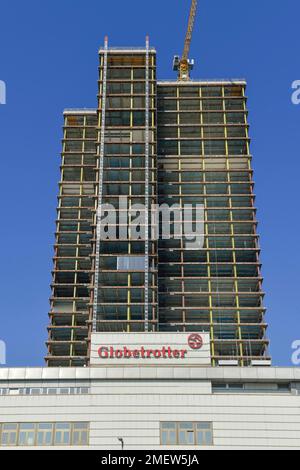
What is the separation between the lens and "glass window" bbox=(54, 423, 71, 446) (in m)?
79.8

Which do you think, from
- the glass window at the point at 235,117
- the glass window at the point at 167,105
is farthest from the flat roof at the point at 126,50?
the glass window at the point at 235,117

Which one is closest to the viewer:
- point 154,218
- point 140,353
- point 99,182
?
point 140,353

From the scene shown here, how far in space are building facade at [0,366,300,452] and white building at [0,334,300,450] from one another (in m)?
0.12

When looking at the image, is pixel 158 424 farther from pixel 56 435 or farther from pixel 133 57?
pixel 133 57

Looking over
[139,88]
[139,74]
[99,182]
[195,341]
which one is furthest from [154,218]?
[195,341]

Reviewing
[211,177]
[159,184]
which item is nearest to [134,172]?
[159,184]

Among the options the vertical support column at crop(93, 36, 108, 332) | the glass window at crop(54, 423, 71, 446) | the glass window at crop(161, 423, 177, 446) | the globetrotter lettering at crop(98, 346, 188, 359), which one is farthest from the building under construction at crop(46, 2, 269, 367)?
the glass window at crop(161, 423, 177, 446)

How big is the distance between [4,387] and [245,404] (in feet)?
97.3

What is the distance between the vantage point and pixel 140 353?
89062 millimetres

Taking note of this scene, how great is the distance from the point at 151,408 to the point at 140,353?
935 centimetres

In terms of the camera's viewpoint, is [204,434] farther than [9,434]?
No

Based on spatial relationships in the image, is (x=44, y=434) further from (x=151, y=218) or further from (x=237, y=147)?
(x=237, y=147)

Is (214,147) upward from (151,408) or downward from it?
upward

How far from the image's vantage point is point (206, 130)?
167625mm
